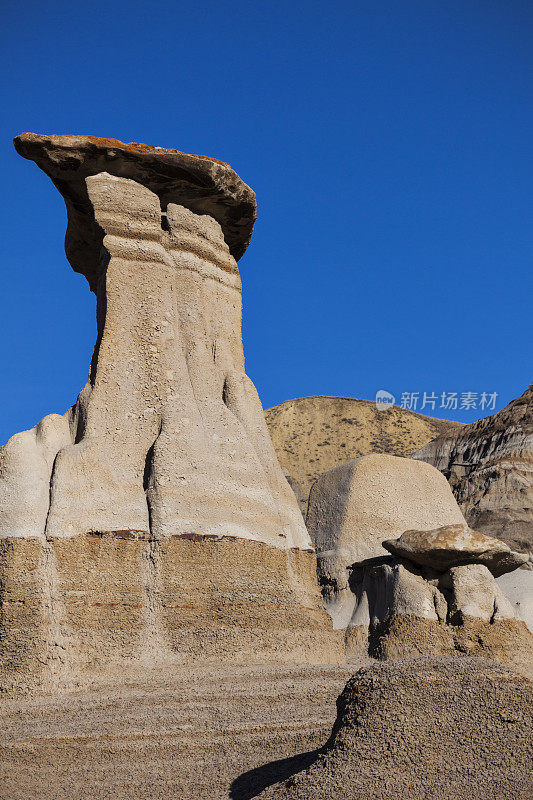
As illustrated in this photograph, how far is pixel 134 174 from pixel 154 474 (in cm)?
540

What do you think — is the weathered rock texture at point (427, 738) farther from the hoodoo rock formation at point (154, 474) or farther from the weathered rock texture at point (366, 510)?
the weathered rock texture at point (366, 510)

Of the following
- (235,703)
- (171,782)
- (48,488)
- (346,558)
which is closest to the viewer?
(171,782)

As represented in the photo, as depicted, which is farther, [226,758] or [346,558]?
[346,558]

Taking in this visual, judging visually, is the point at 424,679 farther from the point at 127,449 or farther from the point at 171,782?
the point at 127,449

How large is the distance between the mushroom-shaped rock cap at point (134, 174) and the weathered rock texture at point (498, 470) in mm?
14280

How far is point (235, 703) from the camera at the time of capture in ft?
34.3

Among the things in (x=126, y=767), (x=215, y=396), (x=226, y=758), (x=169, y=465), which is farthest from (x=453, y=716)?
(x=215, y=396)

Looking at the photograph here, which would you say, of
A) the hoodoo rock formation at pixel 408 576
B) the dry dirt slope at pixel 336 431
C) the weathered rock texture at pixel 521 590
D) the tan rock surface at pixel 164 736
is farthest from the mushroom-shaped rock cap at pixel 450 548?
the dry dirt slope at pixel 336 431

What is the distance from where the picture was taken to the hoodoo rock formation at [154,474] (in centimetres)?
1213

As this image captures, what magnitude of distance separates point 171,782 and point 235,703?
6.13 ft

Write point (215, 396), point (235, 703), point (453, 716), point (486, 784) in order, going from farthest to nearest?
point (215, 396) < point (235, 703) < point (453, 716) < point (486, 784)

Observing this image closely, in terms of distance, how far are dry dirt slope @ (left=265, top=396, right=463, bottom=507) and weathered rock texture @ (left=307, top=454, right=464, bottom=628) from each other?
43292 mm

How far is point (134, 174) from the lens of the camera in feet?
51.0

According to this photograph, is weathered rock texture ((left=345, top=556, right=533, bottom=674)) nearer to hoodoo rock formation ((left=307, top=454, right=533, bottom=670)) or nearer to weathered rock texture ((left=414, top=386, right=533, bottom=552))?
hoodoo rock formation ((left=307, top=454, right=533, bottom=670))
